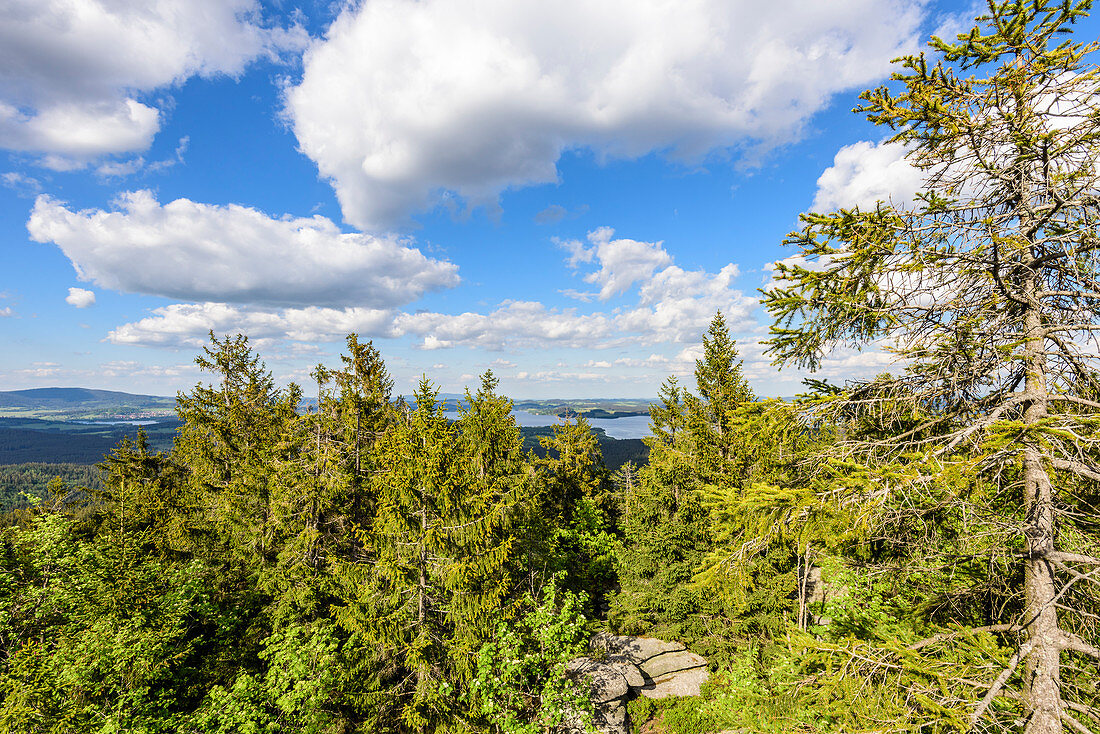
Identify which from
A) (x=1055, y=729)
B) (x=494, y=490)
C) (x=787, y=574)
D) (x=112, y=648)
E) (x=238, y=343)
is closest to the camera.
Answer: (x=1055, y=729)

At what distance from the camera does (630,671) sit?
17281 mm

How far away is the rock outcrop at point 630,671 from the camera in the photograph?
52.1ft

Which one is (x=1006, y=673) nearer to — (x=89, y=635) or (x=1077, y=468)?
(x=1077, y=468)

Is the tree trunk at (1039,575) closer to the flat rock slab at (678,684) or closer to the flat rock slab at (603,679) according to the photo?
the flat rock slab at (603,679)

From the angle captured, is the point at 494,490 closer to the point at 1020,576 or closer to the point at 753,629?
the point at 1020,576

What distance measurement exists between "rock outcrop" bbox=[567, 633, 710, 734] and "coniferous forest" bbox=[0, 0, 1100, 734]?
30.4 inches

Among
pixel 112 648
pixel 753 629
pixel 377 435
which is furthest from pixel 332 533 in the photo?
pixel 753 629

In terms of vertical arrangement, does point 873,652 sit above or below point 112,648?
above

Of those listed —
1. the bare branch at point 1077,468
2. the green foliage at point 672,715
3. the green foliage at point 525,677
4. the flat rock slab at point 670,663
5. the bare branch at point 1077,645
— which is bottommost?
the green foliage at point 672,715

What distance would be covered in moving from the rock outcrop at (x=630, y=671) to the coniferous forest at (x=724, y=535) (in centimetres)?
77

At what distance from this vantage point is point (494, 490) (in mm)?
12875

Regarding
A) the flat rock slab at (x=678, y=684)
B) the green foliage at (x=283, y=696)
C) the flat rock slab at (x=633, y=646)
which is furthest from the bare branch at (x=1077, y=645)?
the flat rock slab at (x=633, y=646)

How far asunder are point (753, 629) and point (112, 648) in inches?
750

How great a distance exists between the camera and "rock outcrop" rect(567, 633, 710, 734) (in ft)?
52.1
